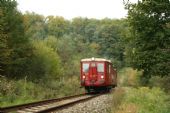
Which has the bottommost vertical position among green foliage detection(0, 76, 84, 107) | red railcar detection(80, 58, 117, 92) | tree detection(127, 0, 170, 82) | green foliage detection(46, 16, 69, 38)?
green foliage detection(0, 76, 84, 107)

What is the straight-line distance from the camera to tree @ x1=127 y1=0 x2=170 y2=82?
22.8 meters

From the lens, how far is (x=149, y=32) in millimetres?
23219

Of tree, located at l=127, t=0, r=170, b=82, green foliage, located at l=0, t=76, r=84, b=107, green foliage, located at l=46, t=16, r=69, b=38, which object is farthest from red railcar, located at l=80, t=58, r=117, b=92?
green foliage, located at l=46, t=16, r=69, b=38

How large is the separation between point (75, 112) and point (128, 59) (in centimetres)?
1193

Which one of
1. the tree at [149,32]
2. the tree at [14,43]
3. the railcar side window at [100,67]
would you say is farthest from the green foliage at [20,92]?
the tree at [14,43]

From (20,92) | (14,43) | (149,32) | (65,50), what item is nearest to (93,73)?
(149,32)

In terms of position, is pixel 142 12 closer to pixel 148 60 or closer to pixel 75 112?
pixel 148 60

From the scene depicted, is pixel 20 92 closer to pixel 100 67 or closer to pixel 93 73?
pixel 93 73

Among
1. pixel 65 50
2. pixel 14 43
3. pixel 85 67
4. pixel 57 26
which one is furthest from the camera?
pixel 57 26

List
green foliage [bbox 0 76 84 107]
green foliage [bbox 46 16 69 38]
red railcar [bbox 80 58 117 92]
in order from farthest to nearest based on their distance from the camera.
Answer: green foliage [bbox 46 16 69 38] < red railcar [bbox 80 58 117 92] < green foliage [bbox 0 76 84 107]

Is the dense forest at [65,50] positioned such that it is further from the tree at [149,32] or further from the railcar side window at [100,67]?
the railcar side window at [100,67]

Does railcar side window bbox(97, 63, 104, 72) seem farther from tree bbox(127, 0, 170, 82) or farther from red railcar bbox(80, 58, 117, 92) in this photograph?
tree bbox(127, 0, 170, 82)

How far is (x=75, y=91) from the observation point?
36469mm

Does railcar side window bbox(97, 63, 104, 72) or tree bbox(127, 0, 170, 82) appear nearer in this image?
tree bbox(127, 0, 170, 82)
